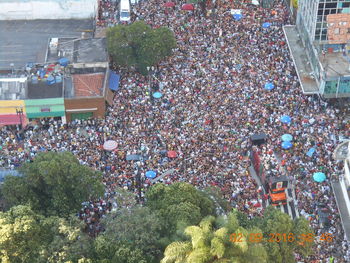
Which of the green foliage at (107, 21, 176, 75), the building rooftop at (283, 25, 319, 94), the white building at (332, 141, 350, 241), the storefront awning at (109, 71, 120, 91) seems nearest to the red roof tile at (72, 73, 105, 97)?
the storefront awning at (109, 71, 120, 91)

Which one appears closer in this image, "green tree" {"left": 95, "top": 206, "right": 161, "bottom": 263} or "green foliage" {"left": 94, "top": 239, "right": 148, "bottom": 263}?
"green foliage" {"left": 94, "top": 239, "right": 148, "bottom": 263}

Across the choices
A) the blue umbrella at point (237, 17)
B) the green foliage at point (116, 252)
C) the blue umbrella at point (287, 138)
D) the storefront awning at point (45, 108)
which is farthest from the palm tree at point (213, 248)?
the blue umbrella at point (237, 17)

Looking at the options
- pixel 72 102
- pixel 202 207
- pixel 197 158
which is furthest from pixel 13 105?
pixel 202 207

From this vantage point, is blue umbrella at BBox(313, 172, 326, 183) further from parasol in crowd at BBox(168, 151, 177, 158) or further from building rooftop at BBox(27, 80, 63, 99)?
building rooftop at BBox(27, 80, 63, 99)

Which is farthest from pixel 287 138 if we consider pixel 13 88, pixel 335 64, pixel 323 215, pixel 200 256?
pixel 13 88

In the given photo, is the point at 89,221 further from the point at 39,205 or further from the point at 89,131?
the point at 89,131

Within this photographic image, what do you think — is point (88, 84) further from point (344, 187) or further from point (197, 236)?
point (197, 236)
